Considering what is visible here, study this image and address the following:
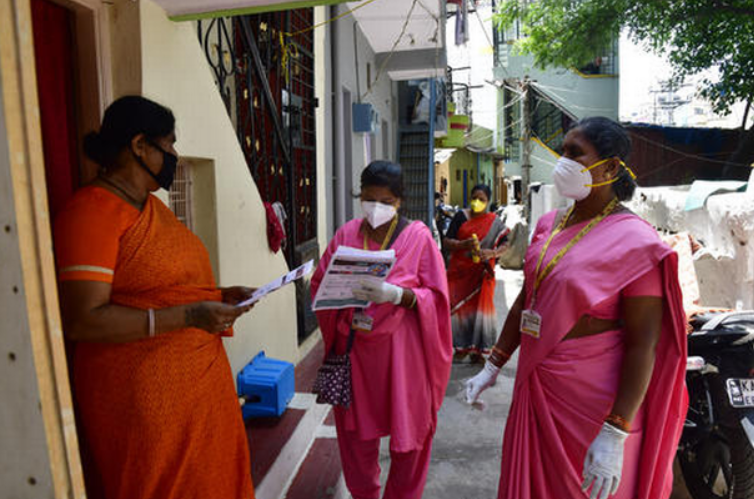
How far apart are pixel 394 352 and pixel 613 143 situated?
1324mm

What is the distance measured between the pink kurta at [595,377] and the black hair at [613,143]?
161mm

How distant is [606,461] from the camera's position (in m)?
1.75

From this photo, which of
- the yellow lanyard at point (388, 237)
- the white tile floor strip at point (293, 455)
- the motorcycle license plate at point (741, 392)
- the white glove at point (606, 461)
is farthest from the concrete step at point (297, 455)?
the motorcycle license plate at point (741, 392)

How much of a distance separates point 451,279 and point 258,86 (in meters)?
2.85

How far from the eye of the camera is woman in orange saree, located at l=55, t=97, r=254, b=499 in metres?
1.52

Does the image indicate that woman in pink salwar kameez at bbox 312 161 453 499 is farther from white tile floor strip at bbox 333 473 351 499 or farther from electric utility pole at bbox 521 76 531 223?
electric utility pole at bbox 521 76 531 223

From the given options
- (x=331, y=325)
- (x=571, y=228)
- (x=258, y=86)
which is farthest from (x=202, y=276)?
(x=258, y=86)

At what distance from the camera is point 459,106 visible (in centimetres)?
2166

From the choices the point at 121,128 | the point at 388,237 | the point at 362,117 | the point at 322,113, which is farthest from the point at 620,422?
the point at 362,117

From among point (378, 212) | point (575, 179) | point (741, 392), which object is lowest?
point (741, 392)

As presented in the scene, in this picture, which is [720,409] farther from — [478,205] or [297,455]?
[478,205]

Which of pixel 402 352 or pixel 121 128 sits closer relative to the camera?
pixel 121 128

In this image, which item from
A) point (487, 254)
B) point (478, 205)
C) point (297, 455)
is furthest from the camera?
point (478, 205)

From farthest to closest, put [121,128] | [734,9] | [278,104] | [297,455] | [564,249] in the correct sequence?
[734,9], [278,104], [297,455], [564,249], [121,128]
